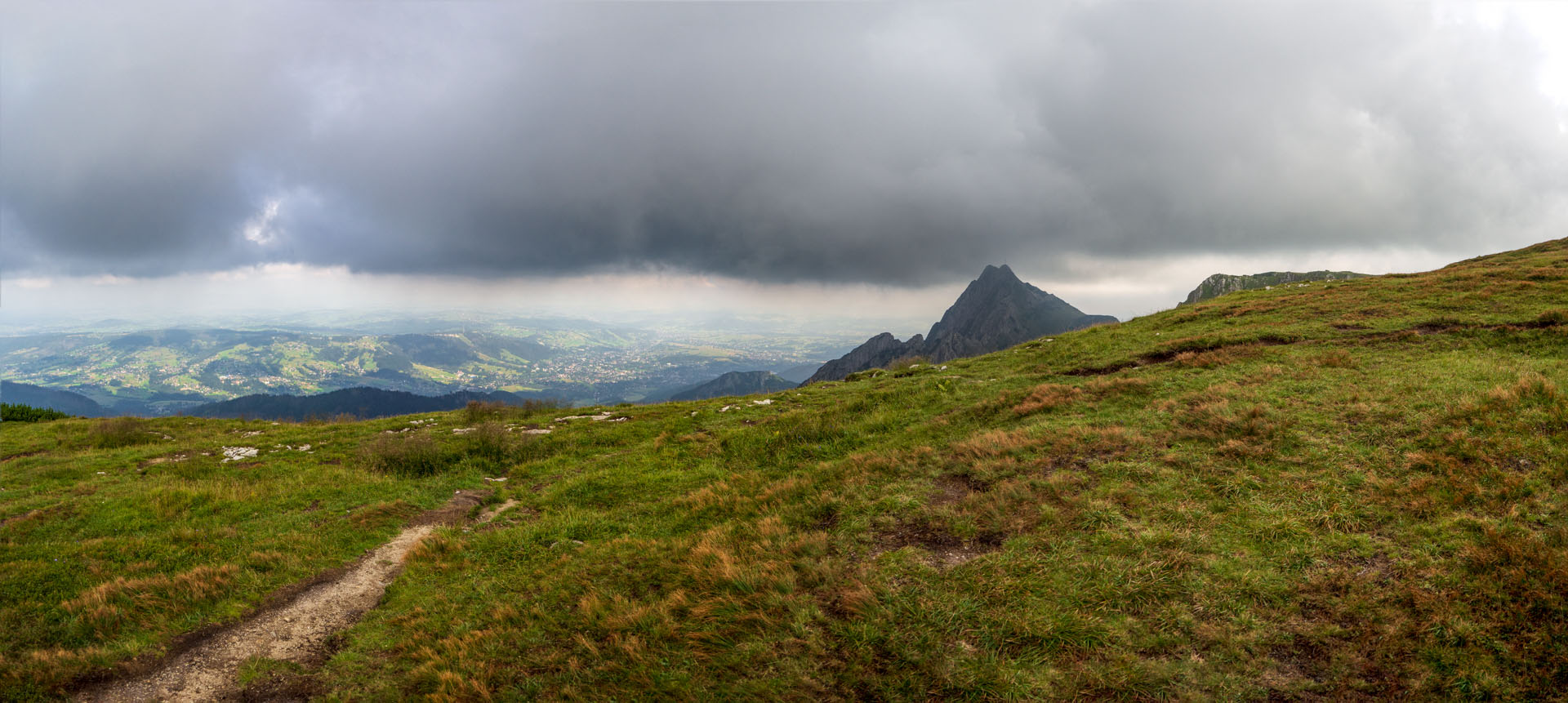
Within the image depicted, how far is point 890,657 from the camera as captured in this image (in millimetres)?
6754

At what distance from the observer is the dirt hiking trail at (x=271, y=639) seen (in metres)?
8.15

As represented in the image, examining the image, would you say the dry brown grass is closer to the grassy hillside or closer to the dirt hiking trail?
the grassy hillside

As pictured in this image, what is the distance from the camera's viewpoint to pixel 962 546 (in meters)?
9.18

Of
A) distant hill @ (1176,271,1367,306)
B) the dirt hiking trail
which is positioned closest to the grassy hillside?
the dirt hiking trail

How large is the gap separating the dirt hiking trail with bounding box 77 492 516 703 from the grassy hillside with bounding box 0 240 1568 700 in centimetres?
57

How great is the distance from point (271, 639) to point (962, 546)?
12.6 m

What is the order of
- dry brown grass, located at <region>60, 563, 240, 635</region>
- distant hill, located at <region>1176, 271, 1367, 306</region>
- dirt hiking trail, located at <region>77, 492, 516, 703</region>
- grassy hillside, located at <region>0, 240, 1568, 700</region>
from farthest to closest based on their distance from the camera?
distant hill, located at <region>1176, 271, 1367, 306</region>
dry brown grass, located at <region>60, 563, 240, 635</region>
dirt hiking trail, located at <region>77, 492, 516, 703</region>
grassy hillside, located at <region>0, 240, 1568, 700</region>

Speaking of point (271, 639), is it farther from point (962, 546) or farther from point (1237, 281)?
point (1237, 281)

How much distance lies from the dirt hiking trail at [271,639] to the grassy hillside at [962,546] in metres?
0.57

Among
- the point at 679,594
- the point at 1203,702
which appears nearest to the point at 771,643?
the point at 679,594

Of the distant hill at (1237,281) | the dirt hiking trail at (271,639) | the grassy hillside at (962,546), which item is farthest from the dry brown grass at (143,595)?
the distant hill at (1237,281)

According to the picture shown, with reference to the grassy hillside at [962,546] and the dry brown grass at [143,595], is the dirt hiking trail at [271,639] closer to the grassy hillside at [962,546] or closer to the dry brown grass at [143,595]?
the grassy hillside at [962,546]

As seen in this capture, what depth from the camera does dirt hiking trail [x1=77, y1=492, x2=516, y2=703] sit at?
815 cm

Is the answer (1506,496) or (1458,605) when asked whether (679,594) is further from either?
(1506,496)
